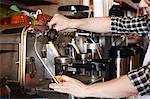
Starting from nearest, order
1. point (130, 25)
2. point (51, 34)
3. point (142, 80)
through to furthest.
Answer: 1. point (142, 80)
2. point (51, 34)
3. point (130, 25)

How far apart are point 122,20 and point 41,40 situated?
0.41 metres

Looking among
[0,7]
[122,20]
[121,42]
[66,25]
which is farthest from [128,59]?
[0,7]

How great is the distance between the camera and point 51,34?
3.58 feet

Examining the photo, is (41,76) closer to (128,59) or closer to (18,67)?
(18,67)

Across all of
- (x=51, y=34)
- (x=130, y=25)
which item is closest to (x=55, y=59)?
(x=51, y=34)

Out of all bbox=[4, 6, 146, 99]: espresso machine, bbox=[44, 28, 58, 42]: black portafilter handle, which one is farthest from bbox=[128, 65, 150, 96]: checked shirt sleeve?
bbox=[44, 28, 58, 42]: black portafilter handle

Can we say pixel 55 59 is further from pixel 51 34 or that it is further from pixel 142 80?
pixel 142 80

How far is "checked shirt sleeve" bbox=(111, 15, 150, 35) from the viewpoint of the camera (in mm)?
1247

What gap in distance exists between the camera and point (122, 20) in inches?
49.5

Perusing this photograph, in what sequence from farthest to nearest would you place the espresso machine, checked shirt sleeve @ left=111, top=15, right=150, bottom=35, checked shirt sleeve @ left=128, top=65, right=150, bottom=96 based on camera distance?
checked shirt sleeve @ left=111, top=15, right=150, bottom=35, the espresso machine, checked shirt sleeve @ left=128, top=65, right=150, bottom=96

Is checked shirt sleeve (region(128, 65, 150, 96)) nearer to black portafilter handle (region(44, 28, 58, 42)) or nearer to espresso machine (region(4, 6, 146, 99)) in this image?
espresso machine (region(4, 6, 146, 99))

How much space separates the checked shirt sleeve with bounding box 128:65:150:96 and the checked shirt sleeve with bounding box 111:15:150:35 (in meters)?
0.44

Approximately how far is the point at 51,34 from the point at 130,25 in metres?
0.40

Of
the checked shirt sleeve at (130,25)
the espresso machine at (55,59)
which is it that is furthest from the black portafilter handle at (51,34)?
the checked shirt sleeve at (130,25)
